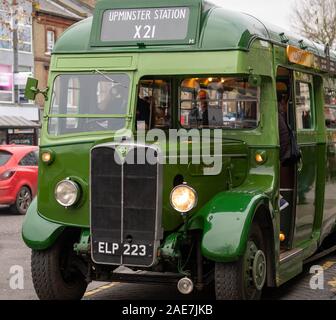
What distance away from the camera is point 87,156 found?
626 centimetres

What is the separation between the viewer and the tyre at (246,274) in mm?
5930

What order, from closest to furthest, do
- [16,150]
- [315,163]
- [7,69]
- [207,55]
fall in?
[207,55] < [315,163] < [16,150] < [7,69]

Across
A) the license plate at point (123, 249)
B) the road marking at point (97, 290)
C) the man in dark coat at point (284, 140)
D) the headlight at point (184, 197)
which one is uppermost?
the man in dark coat at point (284, 140)

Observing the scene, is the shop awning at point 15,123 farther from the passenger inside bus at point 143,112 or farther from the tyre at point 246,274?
the tyre at point 246,274

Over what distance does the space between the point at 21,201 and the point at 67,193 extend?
10.3 m

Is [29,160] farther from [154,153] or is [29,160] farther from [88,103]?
[154,153]

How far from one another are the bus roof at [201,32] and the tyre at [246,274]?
5.62 ft

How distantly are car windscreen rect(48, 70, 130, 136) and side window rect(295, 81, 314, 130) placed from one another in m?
2.37

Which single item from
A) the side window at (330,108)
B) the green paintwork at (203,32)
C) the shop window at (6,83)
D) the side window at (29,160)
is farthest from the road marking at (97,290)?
the shop window at (6,83)

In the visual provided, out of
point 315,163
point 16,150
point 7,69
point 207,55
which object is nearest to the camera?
point 207,55
